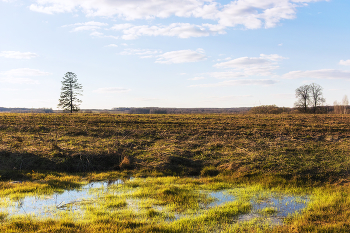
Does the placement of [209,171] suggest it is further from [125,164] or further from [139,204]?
[139,204]

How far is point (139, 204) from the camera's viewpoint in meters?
8.71

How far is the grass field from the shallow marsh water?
274 millimetres

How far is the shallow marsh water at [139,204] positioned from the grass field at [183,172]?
27cm

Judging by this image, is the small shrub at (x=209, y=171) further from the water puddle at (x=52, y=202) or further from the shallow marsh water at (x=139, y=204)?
the water puddle at (x=52, y=202)

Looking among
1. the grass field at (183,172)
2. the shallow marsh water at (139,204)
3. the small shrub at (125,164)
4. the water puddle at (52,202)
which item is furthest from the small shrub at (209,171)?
the water puddle at (52,202)

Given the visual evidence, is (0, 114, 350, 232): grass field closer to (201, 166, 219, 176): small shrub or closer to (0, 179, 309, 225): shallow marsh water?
(201, 166, 219, 176): small shrub

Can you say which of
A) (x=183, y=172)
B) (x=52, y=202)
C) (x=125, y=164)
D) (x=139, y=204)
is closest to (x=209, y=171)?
(x=183, y=172)

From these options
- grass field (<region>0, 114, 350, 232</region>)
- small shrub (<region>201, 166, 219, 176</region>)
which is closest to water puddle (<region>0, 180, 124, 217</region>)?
grass field (<region>0, 114, 350, 232</region>)

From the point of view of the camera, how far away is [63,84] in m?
77.9

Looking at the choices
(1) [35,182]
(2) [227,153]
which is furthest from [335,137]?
(1) [35,182]

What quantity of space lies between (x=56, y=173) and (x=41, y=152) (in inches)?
109

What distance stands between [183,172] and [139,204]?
16.4ft

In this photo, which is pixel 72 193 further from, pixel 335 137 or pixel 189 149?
pixel 335 137

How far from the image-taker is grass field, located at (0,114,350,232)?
274 inches
